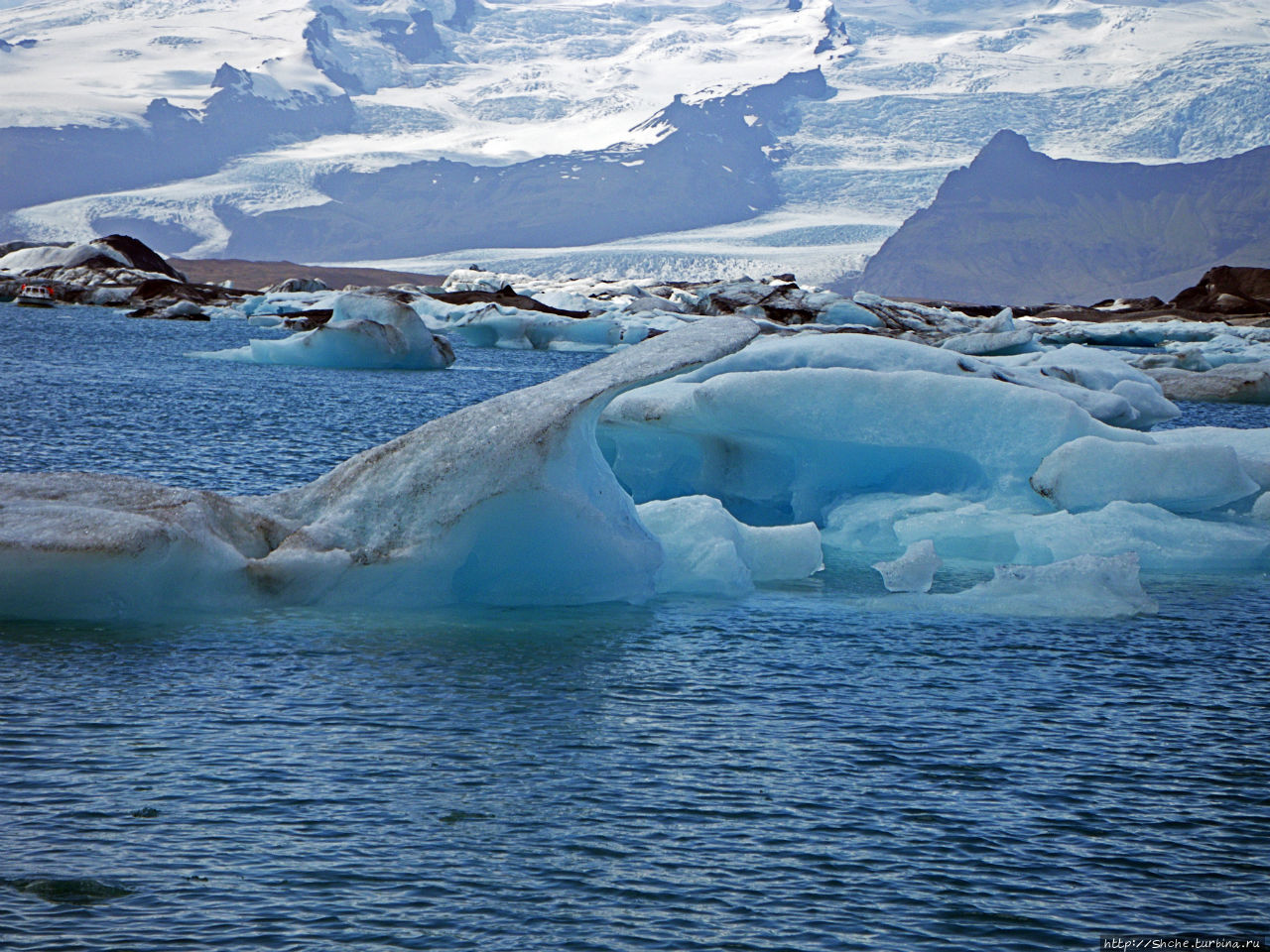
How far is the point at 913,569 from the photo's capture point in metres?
9.73

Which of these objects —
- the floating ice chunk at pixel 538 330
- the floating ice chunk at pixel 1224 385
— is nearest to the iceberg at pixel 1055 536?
the floating ice chunk at pixel 1224 385

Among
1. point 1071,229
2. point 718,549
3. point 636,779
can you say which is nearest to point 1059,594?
point 718,549

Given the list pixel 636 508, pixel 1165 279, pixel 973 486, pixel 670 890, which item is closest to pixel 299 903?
pixel 670 890

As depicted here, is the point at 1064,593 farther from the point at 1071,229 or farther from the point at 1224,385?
the point at 1071,229

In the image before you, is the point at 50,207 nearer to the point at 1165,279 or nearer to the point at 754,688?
the point at 1165,279

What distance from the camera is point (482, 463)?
8.49 meters

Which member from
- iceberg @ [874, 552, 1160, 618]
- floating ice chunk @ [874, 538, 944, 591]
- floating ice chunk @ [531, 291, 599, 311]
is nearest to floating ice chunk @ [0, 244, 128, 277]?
floating ice chunk @ [531, 291, 599, 311]

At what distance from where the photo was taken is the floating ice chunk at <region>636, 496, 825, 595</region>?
964 centimetres

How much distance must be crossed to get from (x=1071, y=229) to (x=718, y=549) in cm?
19456

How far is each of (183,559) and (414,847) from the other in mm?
3492

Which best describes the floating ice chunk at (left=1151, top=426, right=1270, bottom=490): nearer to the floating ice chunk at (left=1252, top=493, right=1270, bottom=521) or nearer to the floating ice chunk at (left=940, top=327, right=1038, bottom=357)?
the floating ice chunk at (left=1252, top=493, right=1270, bottom=521)

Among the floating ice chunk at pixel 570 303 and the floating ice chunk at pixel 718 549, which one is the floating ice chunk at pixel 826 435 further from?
the floating ice chunk at pixel 570 303

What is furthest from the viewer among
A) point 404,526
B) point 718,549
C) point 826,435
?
point 826,435

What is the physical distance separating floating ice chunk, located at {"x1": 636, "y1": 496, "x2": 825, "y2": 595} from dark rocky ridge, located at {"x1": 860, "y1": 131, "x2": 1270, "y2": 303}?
165246 mm
